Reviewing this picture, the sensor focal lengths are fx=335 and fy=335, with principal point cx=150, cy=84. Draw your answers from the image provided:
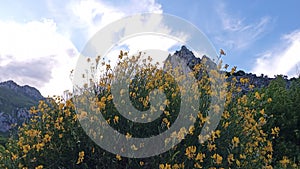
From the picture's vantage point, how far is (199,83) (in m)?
4.59

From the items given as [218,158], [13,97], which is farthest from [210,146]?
[13,97]

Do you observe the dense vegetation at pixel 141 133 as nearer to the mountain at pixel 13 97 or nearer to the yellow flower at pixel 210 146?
the yellow flower at pixel 210 146

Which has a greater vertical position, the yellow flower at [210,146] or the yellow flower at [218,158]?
the yellow flower at [210,146]

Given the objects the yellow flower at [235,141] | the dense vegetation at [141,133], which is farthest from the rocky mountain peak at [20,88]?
the yellow flower at [235,141]

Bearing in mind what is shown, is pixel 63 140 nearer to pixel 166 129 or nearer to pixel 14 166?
pixel 14 166

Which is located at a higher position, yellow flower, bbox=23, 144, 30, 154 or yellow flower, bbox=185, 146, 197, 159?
yellow flower, bbox=23, 144, 30, 154

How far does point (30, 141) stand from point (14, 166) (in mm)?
405

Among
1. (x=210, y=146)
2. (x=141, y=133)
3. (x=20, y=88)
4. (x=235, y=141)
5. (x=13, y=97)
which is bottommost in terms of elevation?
(x=210, y=146)

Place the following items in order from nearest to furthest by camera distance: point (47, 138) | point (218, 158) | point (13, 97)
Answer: point (218, 158) → point (47, 138) → point (13, 97)

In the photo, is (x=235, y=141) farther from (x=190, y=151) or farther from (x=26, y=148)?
(x=26, y=148)

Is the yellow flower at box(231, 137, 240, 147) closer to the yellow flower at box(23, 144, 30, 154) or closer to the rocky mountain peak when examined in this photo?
the yellow flower at box(23, 144, 30, 154)

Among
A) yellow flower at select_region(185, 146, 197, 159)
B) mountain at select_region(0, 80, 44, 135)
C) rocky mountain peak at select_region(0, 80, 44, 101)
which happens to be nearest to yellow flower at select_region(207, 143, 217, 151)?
→ yellow flower at select_region(185, 146, 197, 159)

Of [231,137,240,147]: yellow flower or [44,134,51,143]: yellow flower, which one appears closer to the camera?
[231,137,240,147]: yellow flower

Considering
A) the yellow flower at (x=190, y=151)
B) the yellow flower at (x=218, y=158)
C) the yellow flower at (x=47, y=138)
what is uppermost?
the yellow flower at (x=47, y=138)
